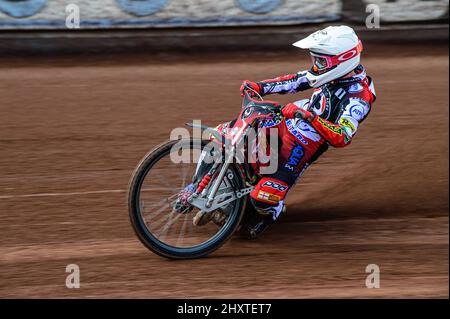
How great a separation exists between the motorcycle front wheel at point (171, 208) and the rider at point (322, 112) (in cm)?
29

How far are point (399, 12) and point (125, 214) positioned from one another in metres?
7.29

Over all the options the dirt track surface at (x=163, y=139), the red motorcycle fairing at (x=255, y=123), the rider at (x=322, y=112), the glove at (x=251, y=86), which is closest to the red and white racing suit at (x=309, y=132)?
the rider at (x=322, y=112)

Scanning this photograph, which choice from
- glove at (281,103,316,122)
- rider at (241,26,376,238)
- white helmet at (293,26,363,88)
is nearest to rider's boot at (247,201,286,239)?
rider at (241,26,376,238)

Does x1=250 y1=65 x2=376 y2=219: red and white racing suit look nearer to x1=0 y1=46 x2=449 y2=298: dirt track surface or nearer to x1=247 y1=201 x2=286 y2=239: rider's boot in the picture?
x1=247 y1=201 x2=286 y2=239: rider's boot

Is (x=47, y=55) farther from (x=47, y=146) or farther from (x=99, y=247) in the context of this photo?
(x=99, y=247)

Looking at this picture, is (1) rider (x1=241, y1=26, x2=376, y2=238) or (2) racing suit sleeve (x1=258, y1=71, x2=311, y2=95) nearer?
(1) rider (x1=241, y1=26, x2=376, y2=238)

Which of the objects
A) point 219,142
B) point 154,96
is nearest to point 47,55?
point 154,96

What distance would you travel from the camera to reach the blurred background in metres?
5.50

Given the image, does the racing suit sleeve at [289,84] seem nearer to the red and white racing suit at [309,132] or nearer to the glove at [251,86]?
the glove at [251,86]

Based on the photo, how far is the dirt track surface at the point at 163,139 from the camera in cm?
543

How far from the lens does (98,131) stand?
8.33m

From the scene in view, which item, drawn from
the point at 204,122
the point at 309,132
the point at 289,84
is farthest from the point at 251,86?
the point at 204,122

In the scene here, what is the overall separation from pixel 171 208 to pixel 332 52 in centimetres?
176

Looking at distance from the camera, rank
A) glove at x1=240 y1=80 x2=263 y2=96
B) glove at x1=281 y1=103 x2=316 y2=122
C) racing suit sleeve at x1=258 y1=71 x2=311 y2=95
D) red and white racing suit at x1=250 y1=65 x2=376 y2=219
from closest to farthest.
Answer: glove at x1=281 y1=103 x2=316 y2=122 → red and white racing suit at x1=250 y1=65 x2=376 y2=219 → glove at x1=240 y1=80 x2=263 y2=96 → racing suit sleeve at x1=258 y1=71 x2=311 y2=95
